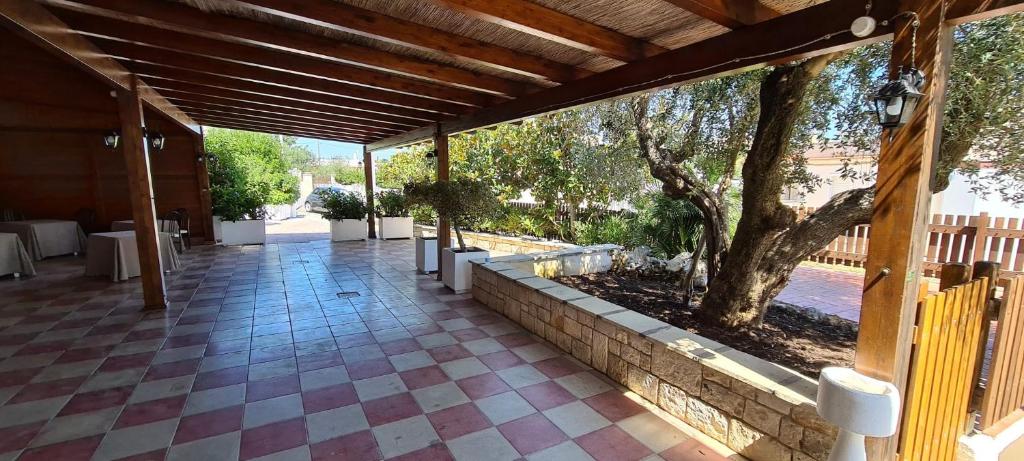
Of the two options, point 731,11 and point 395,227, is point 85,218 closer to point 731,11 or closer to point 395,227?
point 395,227

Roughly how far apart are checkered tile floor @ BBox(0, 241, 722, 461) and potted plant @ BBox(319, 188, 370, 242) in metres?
4.67

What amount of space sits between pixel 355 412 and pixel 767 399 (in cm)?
230

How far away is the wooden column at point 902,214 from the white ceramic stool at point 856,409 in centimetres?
16

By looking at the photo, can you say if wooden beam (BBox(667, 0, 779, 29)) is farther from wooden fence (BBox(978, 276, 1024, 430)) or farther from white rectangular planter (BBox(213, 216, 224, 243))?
white rectangular planter (BBox(213, 216, 224, 243))

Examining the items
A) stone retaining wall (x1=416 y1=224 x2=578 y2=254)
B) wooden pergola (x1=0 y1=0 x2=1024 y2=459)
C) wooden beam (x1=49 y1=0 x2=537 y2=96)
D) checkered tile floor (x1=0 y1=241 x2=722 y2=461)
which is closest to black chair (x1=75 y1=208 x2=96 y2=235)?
checkered tile floor (x1=0 y1=241 x2=722 y2=461)

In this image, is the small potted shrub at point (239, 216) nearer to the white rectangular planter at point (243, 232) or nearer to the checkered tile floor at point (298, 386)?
the white rectangular planter at point (243, 232)

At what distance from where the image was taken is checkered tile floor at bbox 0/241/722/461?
2.23 meters

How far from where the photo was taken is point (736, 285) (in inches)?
131

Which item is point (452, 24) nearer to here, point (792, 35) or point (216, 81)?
point (792, 35)

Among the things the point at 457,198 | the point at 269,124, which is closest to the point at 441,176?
the point at 457,198

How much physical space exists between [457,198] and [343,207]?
5.31 metres

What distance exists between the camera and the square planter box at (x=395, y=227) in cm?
993

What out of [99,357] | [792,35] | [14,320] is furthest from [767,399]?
[14,320]

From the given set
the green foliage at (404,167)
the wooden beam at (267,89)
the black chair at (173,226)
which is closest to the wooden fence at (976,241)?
the wooden beam at (267,89)
